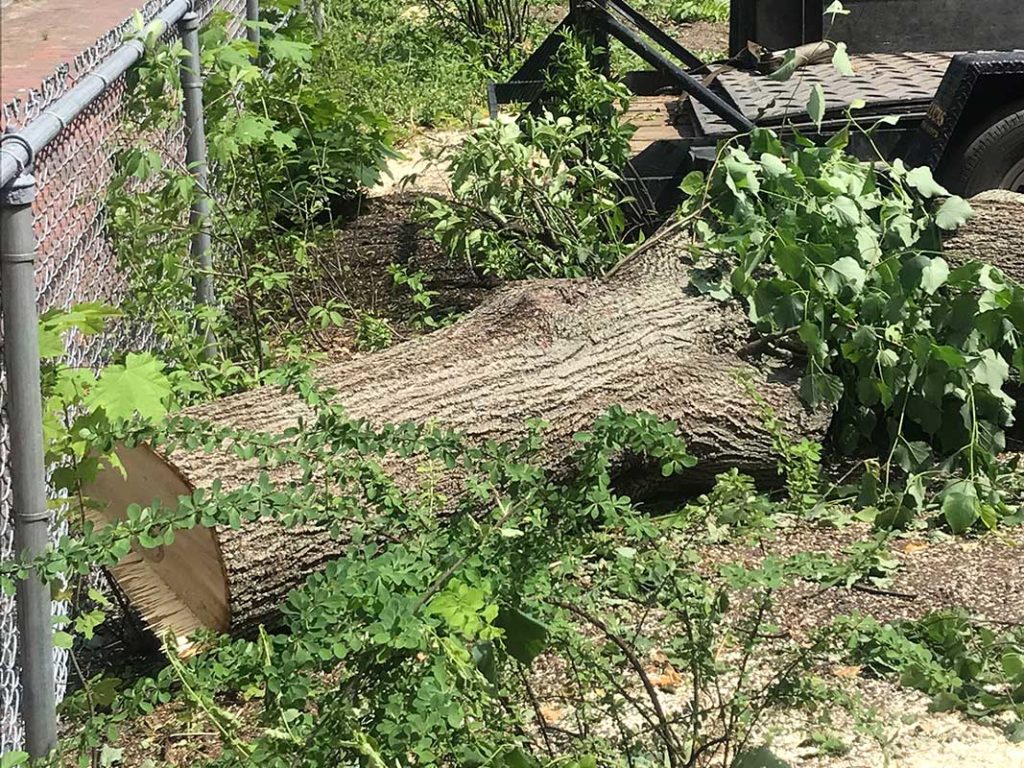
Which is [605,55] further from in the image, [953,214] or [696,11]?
[696,11]

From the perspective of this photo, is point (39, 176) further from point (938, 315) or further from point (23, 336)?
point (938, 315)

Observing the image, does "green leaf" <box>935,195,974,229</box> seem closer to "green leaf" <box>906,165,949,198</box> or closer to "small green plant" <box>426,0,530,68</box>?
"green leaf" <box>906,165,949,198</box>

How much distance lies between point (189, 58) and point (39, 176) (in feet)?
6.15

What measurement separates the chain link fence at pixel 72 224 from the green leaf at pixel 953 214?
2781 millimetres

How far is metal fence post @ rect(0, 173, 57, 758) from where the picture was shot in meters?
2.94

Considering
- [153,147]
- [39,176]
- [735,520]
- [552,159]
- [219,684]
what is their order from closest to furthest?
[219,684] → [735,520] → [39,176] → [153,147] → [552,159]

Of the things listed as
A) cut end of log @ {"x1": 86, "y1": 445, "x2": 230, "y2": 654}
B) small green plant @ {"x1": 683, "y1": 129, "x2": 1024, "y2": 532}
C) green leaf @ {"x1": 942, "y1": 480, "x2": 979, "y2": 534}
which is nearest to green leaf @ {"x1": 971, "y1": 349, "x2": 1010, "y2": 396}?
small green plant @ {"x1": 683, "y1": 129, "x2": 1024, "y2": 532}

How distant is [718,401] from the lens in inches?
177

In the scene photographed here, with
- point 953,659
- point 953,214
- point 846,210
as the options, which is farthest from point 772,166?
point 953,659

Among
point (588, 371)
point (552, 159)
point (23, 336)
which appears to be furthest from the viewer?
point (552, 159)

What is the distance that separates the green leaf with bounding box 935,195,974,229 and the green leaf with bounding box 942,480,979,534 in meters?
0.96

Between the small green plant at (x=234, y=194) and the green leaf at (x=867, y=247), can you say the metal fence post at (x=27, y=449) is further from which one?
the green leaf at (x=867, y=247)

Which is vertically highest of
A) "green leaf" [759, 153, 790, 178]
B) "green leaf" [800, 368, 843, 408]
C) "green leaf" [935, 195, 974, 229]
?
"green leaf" [759, 153, 790, 178]

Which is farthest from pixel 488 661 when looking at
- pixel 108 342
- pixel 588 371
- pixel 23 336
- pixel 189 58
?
pixel 189 58
